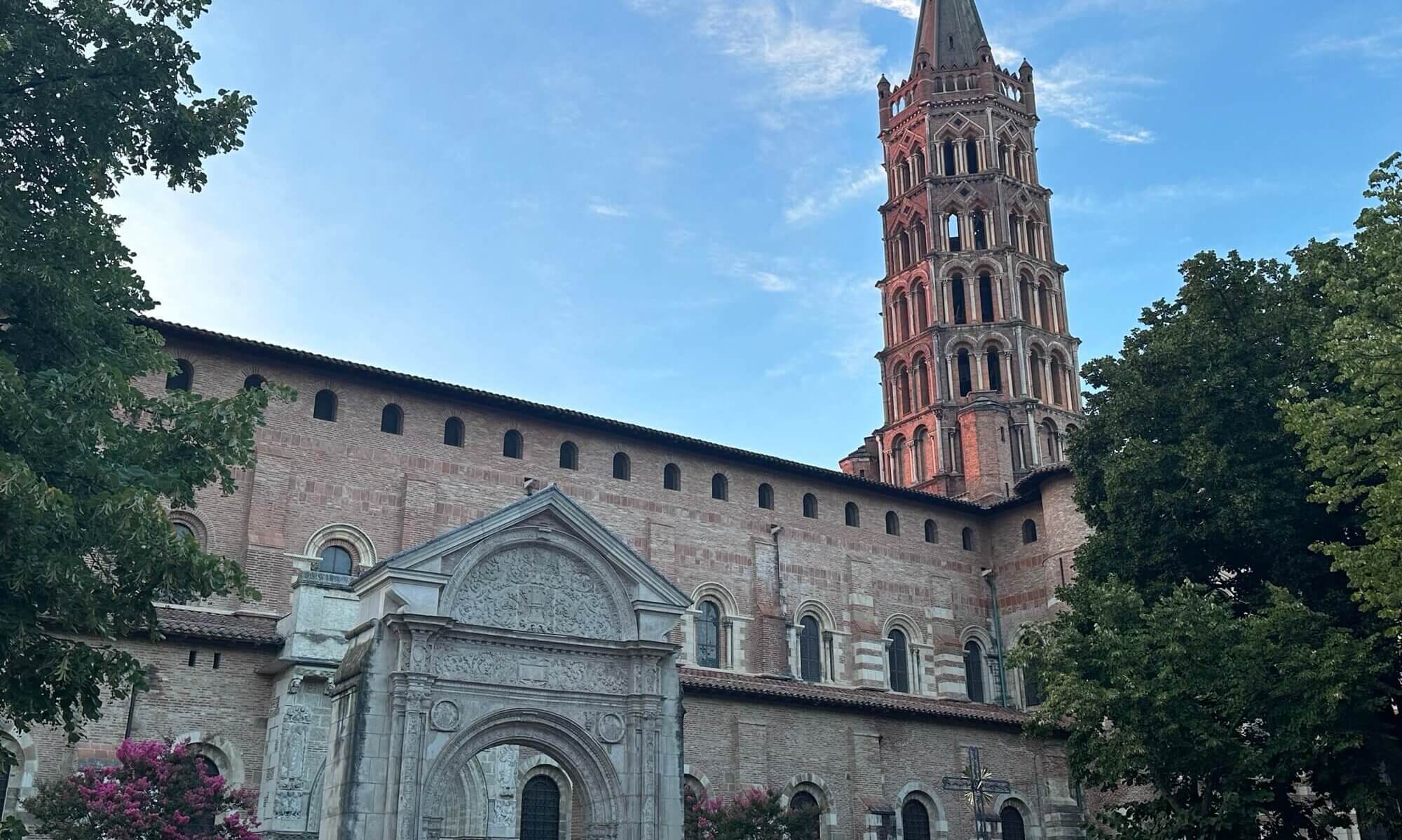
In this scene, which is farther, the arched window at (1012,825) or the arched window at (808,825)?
the arched window at (1012,825)

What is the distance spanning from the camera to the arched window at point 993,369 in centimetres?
4631


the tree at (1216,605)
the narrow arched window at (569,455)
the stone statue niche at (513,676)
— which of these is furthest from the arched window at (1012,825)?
the stone statue niche at (513,676)

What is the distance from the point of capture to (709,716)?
28.3 m

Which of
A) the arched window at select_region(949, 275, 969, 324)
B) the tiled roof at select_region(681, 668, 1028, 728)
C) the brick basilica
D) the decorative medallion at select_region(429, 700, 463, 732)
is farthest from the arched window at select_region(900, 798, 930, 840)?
the arched window at select_region(949, 275, 969, 324)

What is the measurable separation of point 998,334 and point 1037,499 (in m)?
10.8

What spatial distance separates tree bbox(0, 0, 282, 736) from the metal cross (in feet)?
59.1

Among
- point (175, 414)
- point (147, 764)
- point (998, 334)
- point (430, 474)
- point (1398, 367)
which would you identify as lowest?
point (147, 764)

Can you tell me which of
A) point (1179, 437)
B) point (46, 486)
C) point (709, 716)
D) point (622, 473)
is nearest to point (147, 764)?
point (46, 486)

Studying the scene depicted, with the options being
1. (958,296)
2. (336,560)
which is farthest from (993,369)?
(336,560)

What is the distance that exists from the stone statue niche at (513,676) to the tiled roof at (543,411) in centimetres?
1214

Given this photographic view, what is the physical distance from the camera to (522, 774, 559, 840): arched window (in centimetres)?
2625

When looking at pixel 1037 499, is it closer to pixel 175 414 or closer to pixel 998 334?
pixel 998 334

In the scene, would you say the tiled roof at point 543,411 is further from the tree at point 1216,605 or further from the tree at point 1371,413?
the tree at point 1371,413

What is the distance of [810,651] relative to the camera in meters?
34.3
